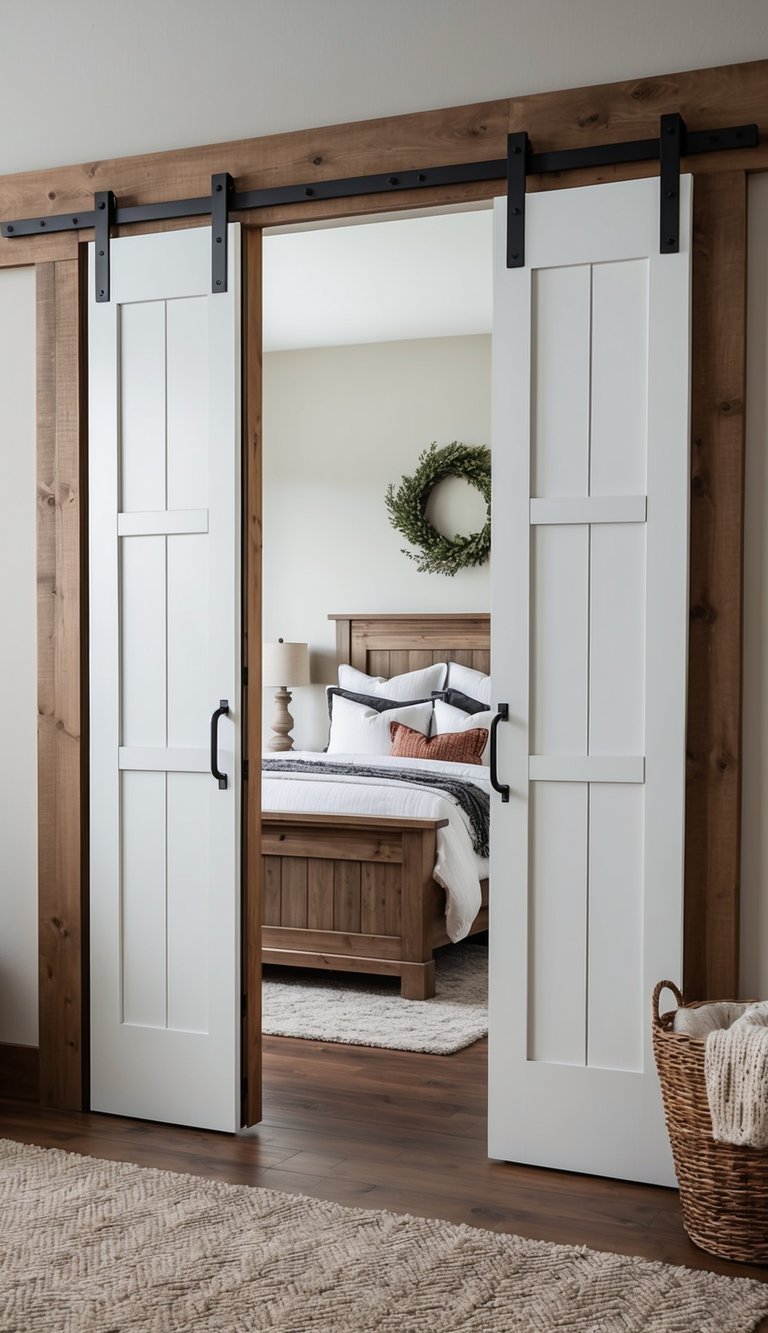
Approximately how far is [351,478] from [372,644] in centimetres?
104

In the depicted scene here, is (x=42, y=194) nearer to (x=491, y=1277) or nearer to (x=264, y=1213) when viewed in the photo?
(x=264, y=1213)

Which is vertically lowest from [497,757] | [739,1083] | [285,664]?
[739,1083]

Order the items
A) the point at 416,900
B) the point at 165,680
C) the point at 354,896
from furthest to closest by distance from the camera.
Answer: the point at 354,896 < the point at 416,900 < the point at 165,680

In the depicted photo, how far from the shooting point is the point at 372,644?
7.46 m

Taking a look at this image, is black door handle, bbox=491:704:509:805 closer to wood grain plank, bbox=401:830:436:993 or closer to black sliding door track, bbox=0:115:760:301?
black sliding door track, bbox=0:115:760:301

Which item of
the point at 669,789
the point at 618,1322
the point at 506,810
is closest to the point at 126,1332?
the point at 618,1322

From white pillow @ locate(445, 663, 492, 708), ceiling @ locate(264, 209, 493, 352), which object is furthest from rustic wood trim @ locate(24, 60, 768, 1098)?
white pillow @ locate(445, 663, 492, 708)

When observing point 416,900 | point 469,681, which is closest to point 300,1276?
point 416,900

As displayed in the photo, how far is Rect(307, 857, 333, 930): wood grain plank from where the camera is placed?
488 centimetres

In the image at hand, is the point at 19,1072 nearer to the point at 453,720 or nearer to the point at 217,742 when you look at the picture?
the point at 217,742

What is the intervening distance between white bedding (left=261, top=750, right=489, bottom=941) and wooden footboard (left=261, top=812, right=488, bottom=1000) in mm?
71

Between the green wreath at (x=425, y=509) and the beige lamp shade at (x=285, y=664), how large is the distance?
0.87 m

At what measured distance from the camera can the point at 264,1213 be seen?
2758 mm

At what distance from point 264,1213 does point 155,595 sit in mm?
1585
